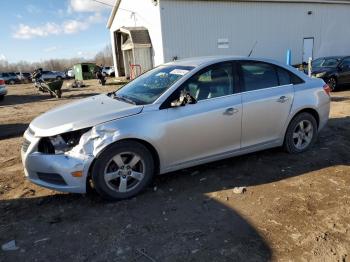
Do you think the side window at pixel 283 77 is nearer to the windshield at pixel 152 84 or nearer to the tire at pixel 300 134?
the tire at pixel 300 134

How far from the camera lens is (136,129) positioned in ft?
13.3

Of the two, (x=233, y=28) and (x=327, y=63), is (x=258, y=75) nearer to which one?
(x=327, y=63)

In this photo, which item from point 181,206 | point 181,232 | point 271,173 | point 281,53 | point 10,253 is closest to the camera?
point 10,253

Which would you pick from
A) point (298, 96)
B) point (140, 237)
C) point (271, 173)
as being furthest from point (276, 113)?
point (140, 237)

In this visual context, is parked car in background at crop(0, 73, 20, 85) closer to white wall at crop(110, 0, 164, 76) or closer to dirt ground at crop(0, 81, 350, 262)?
white wall at crop(110, 0, 164, 76)

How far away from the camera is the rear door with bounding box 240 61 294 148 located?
4.88m

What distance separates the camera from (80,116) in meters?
4.19

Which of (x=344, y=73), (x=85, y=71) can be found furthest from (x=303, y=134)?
(x=85, y=71)

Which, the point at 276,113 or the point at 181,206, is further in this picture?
the point at 276,113

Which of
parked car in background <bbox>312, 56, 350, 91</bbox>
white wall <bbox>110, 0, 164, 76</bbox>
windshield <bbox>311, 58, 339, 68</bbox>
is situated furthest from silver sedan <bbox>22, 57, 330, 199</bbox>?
white wall <bbox>110, 0, 164, 76</bbox>

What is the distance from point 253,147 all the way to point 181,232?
206 cm

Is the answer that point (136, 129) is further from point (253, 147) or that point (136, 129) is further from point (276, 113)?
point (276, 113)

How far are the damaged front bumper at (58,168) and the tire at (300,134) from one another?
3148 millimetres

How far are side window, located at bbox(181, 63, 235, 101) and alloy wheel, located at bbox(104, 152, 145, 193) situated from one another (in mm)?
1133
